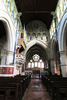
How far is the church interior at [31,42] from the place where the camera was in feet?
10.9

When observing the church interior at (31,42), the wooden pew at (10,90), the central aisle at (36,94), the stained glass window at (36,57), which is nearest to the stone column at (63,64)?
the church interior at (31,42)

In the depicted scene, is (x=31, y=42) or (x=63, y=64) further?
(x=31, y=42)

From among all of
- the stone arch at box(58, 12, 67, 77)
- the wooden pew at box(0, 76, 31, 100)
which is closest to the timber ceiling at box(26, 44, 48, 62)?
the stone arch at box(58, 12, 67, 77)

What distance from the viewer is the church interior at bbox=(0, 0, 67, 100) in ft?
10.9

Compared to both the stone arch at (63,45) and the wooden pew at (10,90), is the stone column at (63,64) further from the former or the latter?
the wooden pew at (10,90)

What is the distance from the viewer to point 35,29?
1517 cm

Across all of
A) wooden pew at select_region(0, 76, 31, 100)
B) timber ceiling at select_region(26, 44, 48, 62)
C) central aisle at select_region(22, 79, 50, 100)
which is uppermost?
timber ceiling at select_region(26, 44, 48, 62)

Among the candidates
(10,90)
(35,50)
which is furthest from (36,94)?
(35,50)

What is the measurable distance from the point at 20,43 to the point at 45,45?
664cm

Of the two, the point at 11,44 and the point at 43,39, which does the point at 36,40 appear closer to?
the point at 43,39

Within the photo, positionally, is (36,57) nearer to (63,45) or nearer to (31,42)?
(31,42)

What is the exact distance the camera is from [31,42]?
14141 mm

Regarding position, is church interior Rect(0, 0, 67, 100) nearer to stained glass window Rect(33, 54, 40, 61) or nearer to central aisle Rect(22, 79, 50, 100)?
central aisle Rect(22, 79, 50, 100)

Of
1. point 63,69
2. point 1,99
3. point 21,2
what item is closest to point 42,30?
point 21,2
